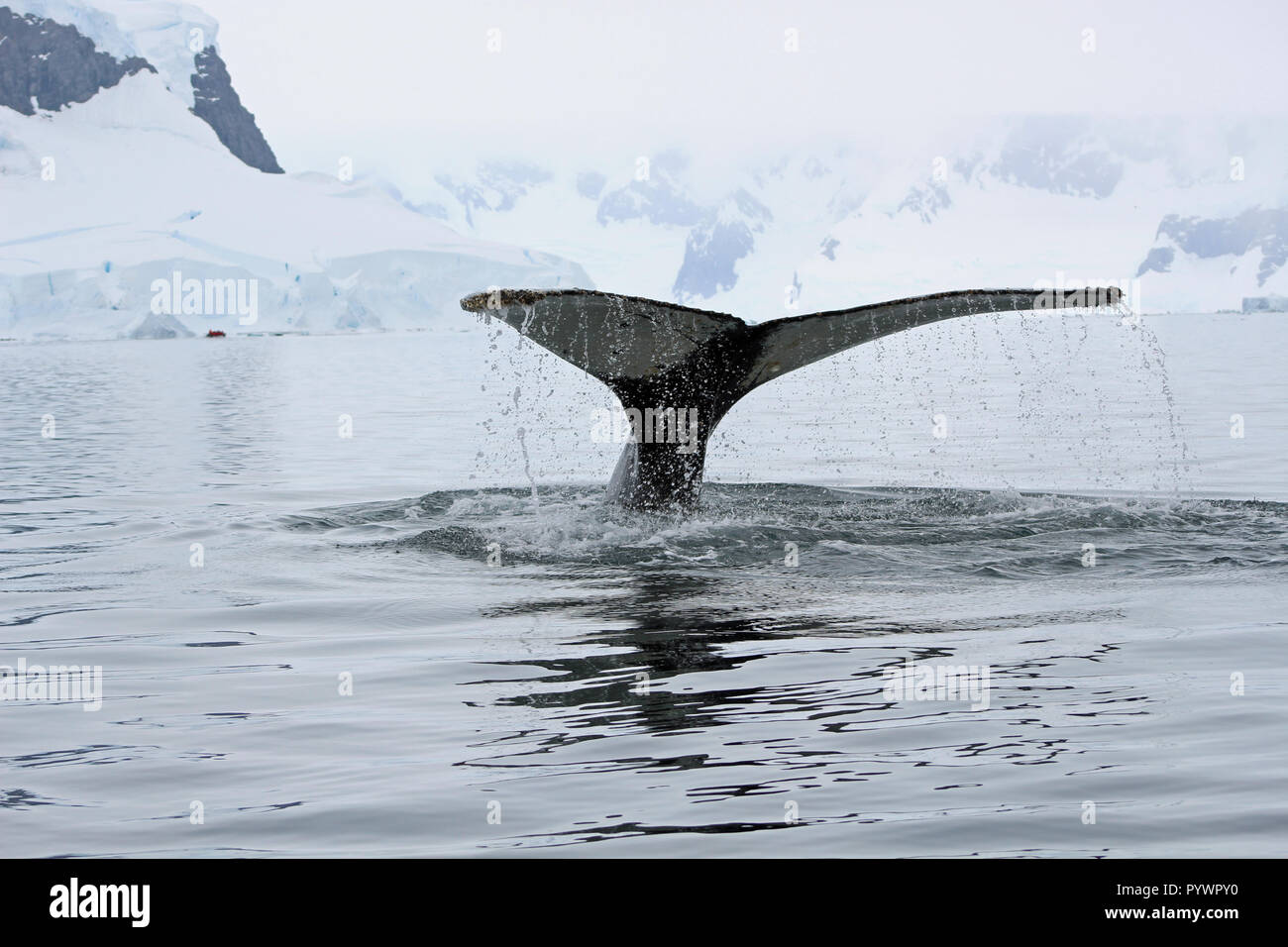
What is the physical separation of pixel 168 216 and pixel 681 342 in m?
127

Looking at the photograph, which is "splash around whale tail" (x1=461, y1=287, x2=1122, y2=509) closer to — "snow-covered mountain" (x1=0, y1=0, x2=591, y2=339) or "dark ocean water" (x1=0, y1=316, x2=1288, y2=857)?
"dark ocean water" (x1=0, y1=316, x2=1288, y2=857)

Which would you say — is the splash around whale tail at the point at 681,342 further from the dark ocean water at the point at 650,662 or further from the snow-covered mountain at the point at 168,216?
the snow-covered mountain at the point at 168,216

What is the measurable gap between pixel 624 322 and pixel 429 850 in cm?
382

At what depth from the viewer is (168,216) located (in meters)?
125

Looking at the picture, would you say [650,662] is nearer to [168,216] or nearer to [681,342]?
[681,342]

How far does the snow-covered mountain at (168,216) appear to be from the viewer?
3460 inches

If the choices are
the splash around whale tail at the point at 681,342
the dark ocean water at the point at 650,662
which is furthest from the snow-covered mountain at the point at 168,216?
the splash around whale tail at the point at 681,342

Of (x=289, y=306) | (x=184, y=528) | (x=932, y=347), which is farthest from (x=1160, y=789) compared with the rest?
(x=289, y=306)

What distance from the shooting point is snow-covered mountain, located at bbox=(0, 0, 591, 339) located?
87.9 meters

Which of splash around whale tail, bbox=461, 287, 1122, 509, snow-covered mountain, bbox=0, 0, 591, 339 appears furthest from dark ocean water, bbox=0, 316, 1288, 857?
snow-covered mountain, bbox=0, 0, 591, 339

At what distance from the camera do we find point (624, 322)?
6871 mm

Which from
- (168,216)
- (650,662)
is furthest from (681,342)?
(168,216)

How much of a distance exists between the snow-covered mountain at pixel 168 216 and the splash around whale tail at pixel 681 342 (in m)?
78.9
